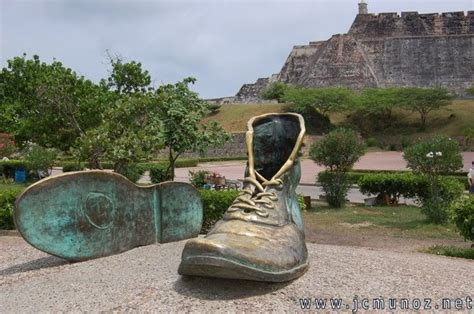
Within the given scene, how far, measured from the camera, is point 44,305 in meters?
3.98

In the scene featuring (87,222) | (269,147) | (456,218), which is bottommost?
(456,218)

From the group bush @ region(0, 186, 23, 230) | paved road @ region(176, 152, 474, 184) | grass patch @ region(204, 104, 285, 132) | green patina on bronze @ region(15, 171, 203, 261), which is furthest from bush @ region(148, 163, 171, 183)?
grass patch @ region(204, 104, 285, 132)

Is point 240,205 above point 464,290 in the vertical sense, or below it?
above

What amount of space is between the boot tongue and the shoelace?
0.53 meters

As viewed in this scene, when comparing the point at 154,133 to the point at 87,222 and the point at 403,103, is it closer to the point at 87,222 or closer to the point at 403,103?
the point at 87,222

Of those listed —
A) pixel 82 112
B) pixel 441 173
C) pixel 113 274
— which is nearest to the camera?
pixel 113 274

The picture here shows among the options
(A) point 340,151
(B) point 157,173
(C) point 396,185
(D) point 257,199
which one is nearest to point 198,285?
(D) point 257,199

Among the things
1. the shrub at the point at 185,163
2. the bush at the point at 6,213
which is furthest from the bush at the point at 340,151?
the shrub at the point at 185,163

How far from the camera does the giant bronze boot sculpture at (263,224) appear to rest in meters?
3.44

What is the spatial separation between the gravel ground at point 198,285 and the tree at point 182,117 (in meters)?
8.03

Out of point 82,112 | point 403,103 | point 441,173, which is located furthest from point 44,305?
point 403,103

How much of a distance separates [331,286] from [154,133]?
9.26m

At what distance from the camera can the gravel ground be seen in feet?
12.0

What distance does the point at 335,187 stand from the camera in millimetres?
14883
